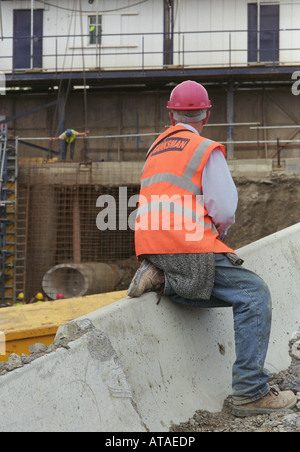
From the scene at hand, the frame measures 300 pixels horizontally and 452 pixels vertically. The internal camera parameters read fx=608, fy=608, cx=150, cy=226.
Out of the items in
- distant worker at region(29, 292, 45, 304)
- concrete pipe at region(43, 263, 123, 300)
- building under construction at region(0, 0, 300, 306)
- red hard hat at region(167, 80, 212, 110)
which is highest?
building under construction at region(0, 0, 300, 306)

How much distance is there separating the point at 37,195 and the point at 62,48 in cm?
733

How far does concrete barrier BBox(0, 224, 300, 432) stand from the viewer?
282cm

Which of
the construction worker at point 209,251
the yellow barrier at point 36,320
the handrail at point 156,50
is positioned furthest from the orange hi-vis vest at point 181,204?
the handrail at point 156,50

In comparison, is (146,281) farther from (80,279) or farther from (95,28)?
(95,28)

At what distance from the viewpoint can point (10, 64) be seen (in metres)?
20.0

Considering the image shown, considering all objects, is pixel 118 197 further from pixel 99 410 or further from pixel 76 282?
pixel 99 410

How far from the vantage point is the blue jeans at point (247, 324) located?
3.44m

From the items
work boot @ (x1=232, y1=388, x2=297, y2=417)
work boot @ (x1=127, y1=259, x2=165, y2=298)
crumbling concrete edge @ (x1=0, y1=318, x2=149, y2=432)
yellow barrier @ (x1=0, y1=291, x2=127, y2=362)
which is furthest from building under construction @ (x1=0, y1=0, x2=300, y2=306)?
crumbling concrete edge @ (x1=0, y1=318, x2=149, y2=432)

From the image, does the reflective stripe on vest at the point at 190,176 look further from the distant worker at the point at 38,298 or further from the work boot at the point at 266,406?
the distant worker at the point at 38,298

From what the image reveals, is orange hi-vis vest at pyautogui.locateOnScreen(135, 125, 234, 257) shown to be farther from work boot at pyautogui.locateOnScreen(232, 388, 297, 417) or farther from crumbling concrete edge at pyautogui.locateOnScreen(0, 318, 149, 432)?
work boot at pyautogui.locateOnScreen(232, 388, 297, 417)

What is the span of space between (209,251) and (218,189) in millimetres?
355

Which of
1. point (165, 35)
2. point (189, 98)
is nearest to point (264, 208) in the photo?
point (165, 35)

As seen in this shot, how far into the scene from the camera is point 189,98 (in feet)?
11.9
